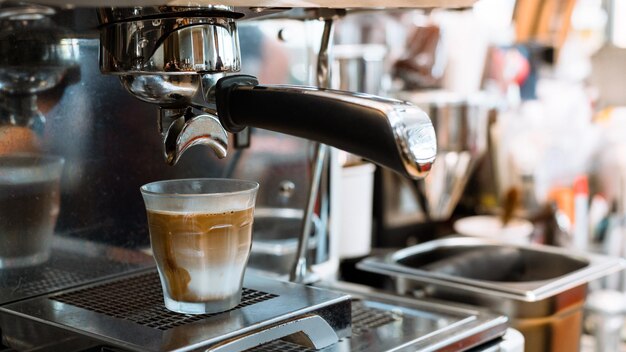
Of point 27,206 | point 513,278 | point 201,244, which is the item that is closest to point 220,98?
point 201,244

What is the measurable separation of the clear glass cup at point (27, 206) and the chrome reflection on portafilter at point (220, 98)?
13 centimetres

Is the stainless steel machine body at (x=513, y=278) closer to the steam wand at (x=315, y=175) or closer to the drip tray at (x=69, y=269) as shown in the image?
the steam wand at (x=315, y=175)

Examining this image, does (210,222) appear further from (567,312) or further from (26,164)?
(567,312)

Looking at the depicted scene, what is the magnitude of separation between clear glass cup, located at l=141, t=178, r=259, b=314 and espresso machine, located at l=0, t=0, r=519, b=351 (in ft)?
0.05

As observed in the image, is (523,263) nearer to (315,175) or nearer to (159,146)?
(315,175)

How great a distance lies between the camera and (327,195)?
958 millimetres

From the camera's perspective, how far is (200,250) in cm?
61

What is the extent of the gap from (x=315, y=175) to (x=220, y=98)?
25 centimetres

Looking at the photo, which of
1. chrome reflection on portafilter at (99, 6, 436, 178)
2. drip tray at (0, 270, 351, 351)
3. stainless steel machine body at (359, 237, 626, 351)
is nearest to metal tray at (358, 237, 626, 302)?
stainless steel machine body at (359, 237, 626, 351)

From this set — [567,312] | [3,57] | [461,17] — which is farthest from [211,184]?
[461,17]

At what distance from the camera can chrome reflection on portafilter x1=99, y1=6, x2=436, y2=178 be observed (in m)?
0.52

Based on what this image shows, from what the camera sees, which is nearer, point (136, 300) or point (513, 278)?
point (136, 300)

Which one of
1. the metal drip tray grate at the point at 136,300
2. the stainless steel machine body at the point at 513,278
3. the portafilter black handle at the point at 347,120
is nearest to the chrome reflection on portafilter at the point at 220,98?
the portafilter black handle at the point at 347,120

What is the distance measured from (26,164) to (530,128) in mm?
1317
